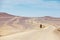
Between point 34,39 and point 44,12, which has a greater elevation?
point 44,12

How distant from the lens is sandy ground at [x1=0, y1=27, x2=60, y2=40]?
278cm

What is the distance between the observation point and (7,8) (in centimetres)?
290

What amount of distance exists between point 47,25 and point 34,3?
45 centimetres

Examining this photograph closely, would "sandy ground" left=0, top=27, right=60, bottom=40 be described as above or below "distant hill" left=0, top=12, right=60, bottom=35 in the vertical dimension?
below

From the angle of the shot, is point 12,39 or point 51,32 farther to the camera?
point 51,32

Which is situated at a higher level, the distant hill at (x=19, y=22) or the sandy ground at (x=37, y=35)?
the distant hill at (x=19, y=22)

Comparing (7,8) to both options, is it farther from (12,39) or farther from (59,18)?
(59,18)

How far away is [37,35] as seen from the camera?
285 cm

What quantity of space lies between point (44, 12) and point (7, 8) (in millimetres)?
655

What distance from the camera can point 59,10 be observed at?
116 inches

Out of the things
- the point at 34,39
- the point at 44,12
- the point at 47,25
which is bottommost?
the point at 34,39

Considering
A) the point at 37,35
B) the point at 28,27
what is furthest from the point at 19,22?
the point at 37,35

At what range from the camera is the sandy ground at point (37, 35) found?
A: 9.11ft

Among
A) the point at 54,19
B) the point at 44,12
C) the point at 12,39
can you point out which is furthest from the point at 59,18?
the point at 12,39
